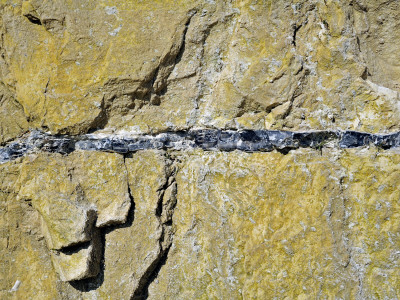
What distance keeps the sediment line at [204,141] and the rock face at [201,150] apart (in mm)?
10

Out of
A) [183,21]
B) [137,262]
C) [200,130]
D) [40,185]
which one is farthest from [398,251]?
[40,185]

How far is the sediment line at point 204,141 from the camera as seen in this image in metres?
2.87

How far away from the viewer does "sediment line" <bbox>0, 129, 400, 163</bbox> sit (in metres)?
2.87

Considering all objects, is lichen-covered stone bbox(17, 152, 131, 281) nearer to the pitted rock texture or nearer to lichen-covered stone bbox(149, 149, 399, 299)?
the pitted rock texture

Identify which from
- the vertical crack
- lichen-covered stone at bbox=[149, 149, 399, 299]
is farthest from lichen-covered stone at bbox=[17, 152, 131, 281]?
lichen-covered stone at bbox=[149, 149, 399, 299]

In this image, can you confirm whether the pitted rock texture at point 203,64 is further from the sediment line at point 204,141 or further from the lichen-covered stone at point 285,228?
the lichen-covered stone at point 285,228

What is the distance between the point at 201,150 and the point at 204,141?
7cm

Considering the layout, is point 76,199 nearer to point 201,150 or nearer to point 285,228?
point 201,150

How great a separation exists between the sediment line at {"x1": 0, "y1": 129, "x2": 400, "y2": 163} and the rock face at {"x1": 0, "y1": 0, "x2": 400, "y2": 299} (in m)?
0.01

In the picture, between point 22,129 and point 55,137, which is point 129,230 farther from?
point 22,129

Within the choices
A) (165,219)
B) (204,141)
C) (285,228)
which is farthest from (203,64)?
(285,228)

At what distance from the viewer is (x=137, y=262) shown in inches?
120

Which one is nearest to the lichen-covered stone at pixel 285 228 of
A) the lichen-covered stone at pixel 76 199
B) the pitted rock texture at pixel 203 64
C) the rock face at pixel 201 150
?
the rock face at pixel 201 150

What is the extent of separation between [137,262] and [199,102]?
3.95 ft
